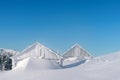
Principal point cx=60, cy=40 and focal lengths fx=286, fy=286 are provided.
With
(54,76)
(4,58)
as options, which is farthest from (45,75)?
(4,58)

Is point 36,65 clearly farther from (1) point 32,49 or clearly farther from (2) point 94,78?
(1) point 32,49

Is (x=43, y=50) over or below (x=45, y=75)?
over

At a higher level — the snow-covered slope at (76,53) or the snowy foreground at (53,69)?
the snow-covered slope at (76,53)

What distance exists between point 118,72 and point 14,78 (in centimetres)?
437

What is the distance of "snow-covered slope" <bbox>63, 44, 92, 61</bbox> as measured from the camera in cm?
4059

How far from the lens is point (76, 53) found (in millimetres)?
40875

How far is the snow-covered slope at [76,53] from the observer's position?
4059 centimetres

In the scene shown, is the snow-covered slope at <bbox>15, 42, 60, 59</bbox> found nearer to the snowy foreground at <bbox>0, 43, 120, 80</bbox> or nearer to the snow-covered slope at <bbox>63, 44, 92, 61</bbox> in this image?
the snowy foreground at <bbox>0, 43, 120, 80</bbox>

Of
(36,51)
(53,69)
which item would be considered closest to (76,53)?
(36,51)

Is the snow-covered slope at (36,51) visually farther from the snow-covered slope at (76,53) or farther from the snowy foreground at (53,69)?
the snow-covered slope at (76,53)

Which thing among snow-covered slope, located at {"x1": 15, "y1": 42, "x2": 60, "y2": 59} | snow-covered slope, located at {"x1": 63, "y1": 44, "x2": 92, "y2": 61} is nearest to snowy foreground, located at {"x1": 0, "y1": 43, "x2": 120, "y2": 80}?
snow-covered slope, located at {"x1": 15, "y1": 42, "x2": 60, "y2": 59}

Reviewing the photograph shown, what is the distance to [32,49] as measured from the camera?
96.0 ft

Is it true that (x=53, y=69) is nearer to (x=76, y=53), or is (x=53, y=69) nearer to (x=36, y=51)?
(x=36, y=51)

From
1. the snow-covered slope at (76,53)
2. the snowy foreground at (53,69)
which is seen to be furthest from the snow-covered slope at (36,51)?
the snow-covered slope at (76,53)
